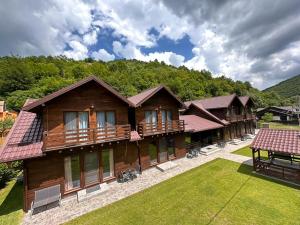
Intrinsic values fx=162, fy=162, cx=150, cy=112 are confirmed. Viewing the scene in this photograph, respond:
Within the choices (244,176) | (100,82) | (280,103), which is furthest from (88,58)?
(280,103)

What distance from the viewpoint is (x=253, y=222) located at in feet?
25.6

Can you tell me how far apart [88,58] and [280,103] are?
354 ft

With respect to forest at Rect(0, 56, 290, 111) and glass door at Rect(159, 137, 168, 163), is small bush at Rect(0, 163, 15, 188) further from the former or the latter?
forest at Rect(0, 56, 290, 111)

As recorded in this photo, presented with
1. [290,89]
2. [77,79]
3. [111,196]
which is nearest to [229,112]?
[111,196]

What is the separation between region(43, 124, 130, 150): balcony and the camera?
32.0ft

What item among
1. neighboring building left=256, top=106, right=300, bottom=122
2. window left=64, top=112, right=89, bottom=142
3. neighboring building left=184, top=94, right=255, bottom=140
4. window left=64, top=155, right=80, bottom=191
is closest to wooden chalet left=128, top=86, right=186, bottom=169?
window left=64, top=112, right=89, bottom=142

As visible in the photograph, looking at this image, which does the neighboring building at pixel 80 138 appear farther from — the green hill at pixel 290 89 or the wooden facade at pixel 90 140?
the green hill at pixel 290 89

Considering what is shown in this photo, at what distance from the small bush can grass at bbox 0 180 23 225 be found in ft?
1.64

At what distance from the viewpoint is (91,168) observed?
12008mm

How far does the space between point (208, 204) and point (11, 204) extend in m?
12.3

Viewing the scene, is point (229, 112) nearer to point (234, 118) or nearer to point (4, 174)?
point (234, 118)

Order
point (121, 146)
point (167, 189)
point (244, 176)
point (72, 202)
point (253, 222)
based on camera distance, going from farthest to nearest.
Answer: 1. point (121, 146)
2. point (244, 176)
3. point (167, 189)
4. point (72, 202)
5. point (253, 222)

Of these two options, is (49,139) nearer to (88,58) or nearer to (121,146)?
(121,146)

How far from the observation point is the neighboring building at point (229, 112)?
25716mm
